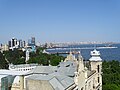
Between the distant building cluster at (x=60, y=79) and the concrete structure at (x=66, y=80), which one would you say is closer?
the concrete structure at (x=66, y=80)

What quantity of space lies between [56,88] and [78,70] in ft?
13.5

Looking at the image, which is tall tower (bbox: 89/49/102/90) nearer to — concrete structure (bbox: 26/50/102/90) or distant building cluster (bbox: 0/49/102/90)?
distant building cluster (bbox: 0/49/102/90)

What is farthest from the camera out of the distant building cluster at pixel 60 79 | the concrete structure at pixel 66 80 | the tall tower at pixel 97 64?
the tall tower at pixel 97 64

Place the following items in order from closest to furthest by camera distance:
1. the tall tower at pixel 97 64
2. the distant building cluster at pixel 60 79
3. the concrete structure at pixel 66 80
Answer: the concrete structure at pixel 66 80
the distant building cluster at pixel 60 79
the tall tower at pixel 97 64

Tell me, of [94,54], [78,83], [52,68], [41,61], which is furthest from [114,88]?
[41,61]

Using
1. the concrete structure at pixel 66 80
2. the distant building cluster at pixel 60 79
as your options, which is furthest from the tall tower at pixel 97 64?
the concrete structure at pixel 66 80

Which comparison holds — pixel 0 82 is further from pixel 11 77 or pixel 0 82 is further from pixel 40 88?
pixel 40 88

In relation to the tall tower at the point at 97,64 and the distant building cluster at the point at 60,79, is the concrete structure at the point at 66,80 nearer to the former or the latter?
the distant building cluster at the point at 60,79

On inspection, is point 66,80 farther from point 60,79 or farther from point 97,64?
point 97,64

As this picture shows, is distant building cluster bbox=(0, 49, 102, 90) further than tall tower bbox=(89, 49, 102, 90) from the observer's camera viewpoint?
No

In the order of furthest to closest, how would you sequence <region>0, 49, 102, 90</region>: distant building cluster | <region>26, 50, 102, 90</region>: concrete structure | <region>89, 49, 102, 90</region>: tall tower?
<region>89, 49, 102, 90</region>: tall tower < <region>0, 49, 102, 90</region>: distant building cluster < <region>26, 50, 102, 90</region>: concrete structure

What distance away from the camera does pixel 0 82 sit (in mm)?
25016

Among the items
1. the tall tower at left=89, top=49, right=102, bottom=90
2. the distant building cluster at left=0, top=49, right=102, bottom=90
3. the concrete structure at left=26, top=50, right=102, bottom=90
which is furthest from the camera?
the tall tower at left=89, top=49, right=102, bottom=90

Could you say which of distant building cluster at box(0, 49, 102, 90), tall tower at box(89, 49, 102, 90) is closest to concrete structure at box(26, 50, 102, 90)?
distant building cluster at box(0, 49, 102, 90)
